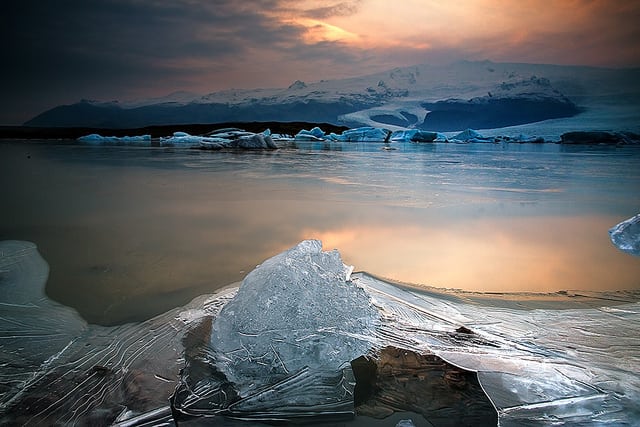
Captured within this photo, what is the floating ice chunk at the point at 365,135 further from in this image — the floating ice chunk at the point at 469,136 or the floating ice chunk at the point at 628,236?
the floating ice chunk at the point at 628,236

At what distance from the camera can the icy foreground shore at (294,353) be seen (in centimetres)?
133

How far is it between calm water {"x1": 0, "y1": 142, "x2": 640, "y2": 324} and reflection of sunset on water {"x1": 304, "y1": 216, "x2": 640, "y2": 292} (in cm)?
1

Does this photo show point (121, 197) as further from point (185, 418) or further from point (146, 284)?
point (185, 418)

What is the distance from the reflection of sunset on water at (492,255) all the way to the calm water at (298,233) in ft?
0.04

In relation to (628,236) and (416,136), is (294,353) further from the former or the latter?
(416,136)

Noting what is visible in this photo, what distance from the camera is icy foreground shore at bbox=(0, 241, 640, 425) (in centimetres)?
133

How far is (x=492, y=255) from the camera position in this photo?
10.3 feet

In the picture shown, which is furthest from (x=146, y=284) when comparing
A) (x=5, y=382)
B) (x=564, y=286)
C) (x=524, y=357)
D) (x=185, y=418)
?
(x=564, y=286)

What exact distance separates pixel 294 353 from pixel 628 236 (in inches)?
142

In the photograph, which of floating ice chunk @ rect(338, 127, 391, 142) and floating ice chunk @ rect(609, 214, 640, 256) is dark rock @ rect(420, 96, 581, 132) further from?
floating ice chunk @ rect(609, 214, 640, 256)

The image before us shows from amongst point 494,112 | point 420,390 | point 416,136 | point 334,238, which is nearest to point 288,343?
point 420,390

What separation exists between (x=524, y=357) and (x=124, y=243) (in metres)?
3.08

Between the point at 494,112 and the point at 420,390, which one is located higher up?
the point at 494,112

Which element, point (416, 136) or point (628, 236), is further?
point (416, 136)
